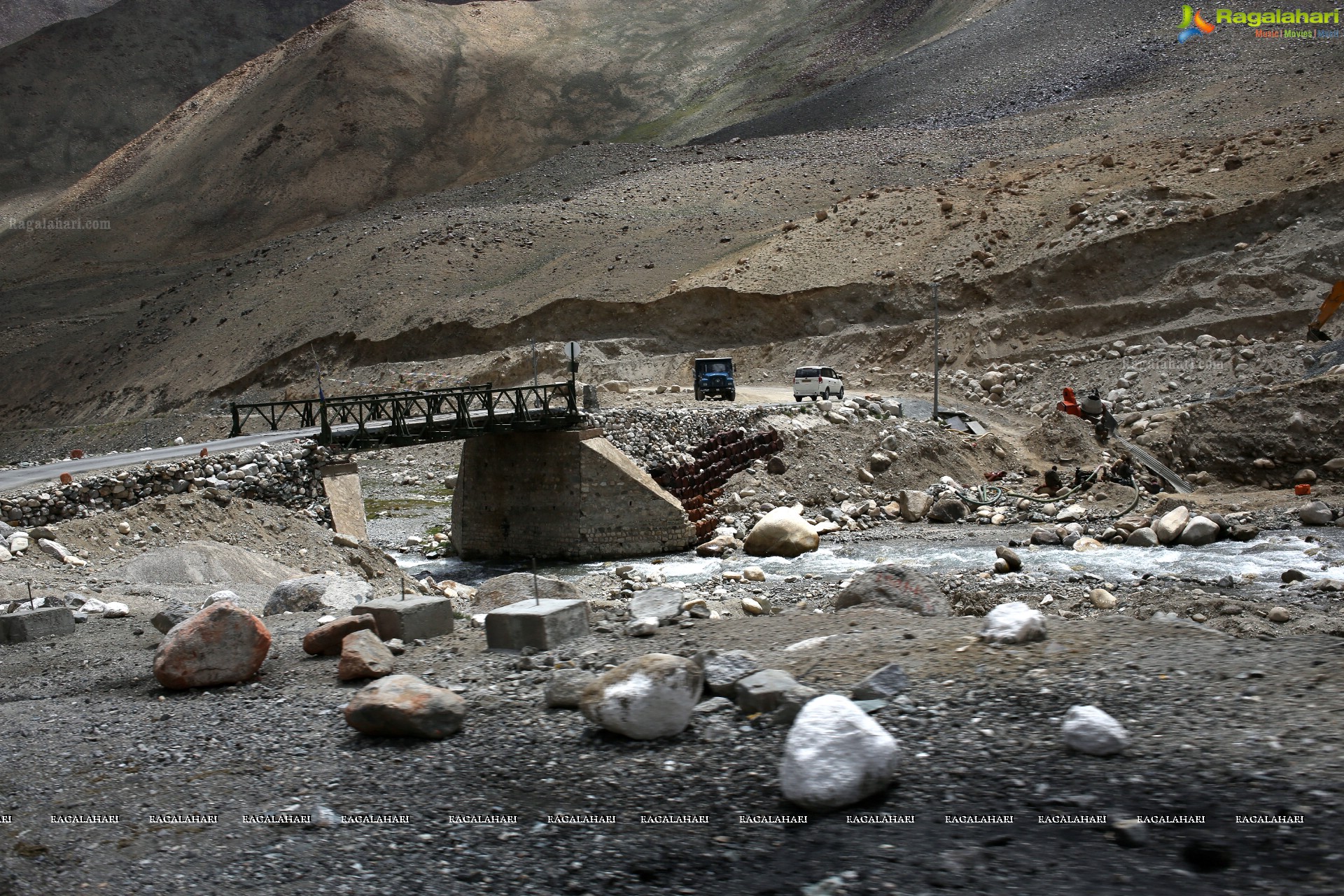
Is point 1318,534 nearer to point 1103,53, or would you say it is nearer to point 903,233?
point 903,233

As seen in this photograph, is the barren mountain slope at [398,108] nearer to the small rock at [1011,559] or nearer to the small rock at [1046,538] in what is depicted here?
the small rock at [1046,538]

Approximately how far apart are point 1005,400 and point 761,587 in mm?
20598

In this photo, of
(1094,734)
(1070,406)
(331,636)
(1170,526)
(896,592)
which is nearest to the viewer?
(1094,734)

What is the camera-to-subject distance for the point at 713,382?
3347cm

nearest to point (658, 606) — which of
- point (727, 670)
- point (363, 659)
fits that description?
point (363, 659)

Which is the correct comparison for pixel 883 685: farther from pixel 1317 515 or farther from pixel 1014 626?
pixel 1317 515

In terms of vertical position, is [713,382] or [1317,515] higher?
[713,382]

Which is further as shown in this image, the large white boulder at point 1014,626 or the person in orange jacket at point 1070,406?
the person in orange jacket at point 1070,406

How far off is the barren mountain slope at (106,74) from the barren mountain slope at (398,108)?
10.8 metres

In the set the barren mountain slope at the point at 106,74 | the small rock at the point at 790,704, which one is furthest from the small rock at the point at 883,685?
the barren mountain slope at the point at 106,74

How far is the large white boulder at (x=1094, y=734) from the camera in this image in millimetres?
5777

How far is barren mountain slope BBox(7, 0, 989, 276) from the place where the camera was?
88.4m

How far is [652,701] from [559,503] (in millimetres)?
18232

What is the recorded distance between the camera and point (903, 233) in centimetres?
4722
